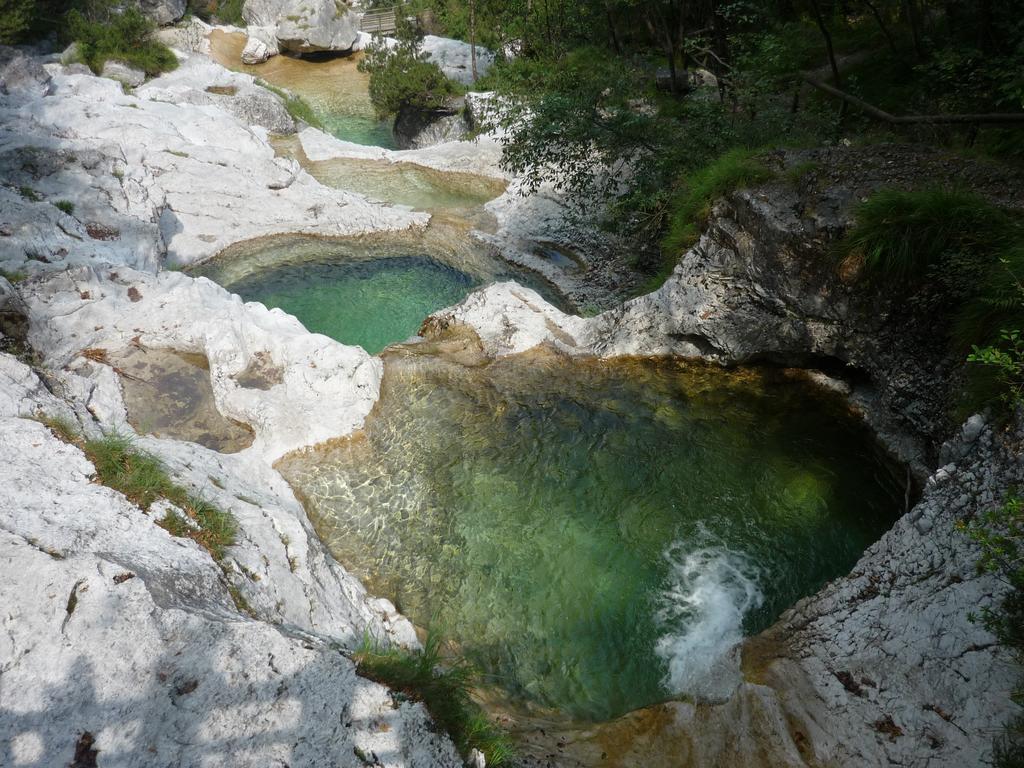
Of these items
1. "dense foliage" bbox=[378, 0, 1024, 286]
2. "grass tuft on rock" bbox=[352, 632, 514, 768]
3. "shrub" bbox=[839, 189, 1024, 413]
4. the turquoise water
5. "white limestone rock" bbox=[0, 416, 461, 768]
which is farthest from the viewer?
the turquoise water

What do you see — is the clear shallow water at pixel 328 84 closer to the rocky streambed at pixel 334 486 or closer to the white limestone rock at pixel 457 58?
the white limestone rock at pixel 457 58

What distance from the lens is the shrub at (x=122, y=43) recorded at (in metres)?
23.1

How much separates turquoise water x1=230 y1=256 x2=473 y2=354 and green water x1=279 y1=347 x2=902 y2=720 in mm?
3031

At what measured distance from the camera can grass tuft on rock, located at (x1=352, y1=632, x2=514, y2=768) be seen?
3547 mm

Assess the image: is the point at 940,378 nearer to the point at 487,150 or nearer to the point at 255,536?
the point at 255,536

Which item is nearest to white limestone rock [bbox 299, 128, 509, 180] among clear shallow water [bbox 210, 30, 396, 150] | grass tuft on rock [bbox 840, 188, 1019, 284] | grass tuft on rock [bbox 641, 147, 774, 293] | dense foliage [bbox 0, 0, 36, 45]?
clear shallow water [bbox 210, 30, 396, 150]

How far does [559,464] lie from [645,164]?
281 inches

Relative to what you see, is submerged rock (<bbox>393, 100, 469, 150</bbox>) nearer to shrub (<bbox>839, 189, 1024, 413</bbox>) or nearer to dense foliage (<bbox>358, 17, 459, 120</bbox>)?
dense foliage (<bbox>358, 17, 459, 120</bbox>)

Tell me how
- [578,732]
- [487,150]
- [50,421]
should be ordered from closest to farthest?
[578,732], [50,421], [487,150]

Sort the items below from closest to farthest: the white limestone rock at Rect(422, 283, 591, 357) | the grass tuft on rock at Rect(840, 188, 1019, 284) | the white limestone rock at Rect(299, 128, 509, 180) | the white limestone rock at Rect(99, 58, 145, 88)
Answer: the grass tuft on rock at Rect(840, 188, 1019, 284) → the white limestone rock at Rect(422, 283, 591, 357) → the white limestone rock at Rect(299, 128, 509, 180) → the white limestone rock at Rect(99, 58, 145, 88)

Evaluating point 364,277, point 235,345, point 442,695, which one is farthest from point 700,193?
point 442,695

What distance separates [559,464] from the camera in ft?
24.6

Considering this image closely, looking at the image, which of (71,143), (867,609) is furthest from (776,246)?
(71,143)

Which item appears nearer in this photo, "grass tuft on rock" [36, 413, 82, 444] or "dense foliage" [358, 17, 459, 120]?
"grass tuft on rock" [36, 413, 82, 444]
